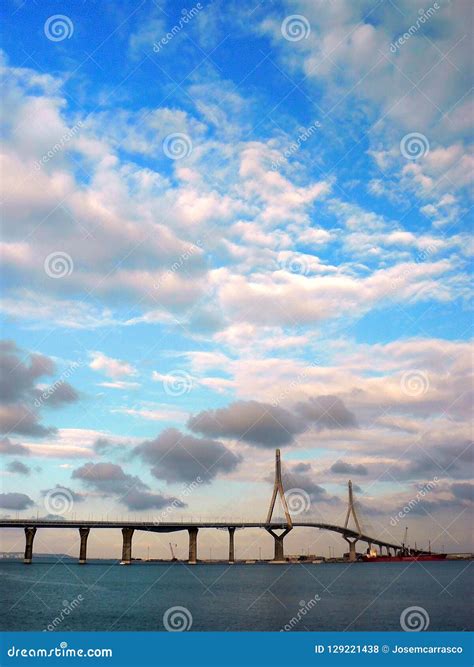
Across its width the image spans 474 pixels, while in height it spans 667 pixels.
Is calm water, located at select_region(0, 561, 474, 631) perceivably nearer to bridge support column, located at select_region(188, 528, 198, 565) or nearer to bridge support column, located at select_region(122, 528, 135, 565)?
bridge support column, located at select_region(122, 528, 135, 565)

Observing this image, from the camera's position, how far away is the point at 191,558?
19462 cm

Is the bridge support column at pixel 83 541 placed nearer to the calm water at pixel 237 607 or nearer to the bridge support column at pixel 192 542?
the bridge support column at pixel 192 542

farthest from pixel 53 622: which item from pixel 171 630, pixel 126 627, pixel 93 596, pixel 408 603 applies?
pixel 408 603

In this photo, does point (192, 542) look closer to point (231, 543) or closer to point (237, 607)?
point (231, 543)

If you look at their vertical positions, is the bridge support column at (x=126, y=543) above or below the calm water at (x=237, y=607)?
above

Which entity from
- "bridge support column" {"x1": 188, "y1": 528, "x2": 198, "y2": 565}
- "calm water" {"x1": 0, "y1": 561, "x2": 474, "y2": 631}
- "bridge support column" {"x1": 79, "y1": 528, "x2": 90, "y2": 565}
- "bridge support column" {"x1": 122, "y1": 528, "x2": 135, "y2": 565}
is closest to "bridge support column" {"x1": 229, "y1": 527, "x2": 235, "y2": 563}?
"bridge support column" {"x1": 188, "y1": 528, "x2": 198, "y2": 565}

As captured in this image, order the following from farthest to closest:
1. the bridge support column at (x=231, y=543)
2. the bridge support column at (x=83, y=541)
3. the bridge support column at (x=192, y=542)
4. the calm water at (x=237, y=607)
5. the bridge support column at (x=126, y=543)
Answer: the bridge support column at (x=231, y=543)
the bridge support column at (x=192, y=542)
the bridge support column at (x=126, y=543)
the bridge support column at (x=83, y=541)
the calm water at (x=237, y=607)

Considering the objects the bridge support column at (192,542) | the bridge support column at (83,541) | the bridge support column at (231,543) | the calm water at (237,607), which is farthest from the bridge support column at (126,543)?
the calm water at (237,607)

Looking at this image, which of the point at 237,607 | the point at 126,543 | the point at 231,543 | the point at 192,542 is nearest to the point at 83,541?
the point at 126,543

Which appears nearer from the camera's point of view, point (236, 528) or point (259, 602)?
point (259, 602)
